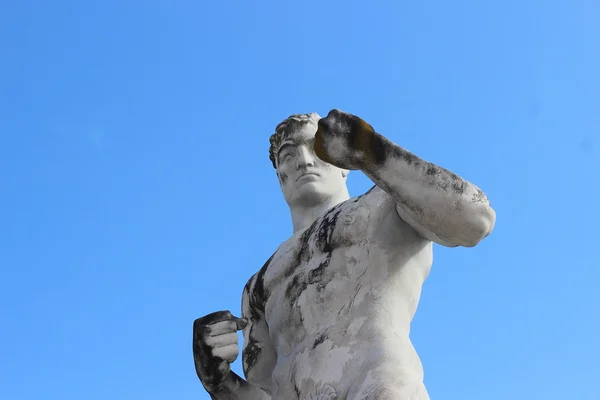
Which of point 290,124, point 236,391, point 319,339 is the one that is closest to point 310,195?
→ point 290,124

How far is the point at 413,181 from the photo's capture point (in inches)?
→ 244

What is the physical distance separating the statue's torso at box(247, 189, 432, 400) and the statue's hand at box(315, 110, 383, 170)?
0.52 metres

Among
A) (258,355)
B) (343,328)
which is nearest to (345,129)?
(343,328)

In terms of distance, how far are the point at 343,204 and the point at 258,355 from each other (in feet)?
4.16

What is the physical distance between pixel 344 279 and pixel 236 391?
3.87 ft

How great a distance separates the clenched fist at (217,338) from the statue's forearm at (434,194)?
1.37m

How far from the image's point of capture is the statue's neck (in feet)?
25.3

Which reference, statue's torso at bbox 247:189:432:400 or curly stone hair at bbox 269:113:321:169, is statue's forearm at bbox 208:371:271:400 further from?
curly stone hair at bbox 269:113:321:169

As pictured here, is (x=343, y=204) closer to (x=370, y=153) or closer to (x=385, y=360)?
(x=370, y=153)

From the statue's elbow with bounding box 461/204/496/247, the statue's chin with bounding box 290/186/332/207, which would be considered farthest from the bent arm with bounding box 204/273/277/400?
the statue's elbow with bounding box 461/204/496/247

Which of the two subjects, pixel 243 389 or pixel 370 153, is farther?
pixel 243 389

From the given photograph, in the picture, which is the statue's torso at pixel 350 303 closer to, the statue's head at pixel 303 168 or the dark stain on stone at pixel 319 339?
the dark stain on stone at pixel 319 339

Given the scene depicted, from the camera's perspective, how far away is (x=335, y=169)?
307 inches

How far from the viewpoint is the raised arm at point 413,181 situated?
20.1ft
